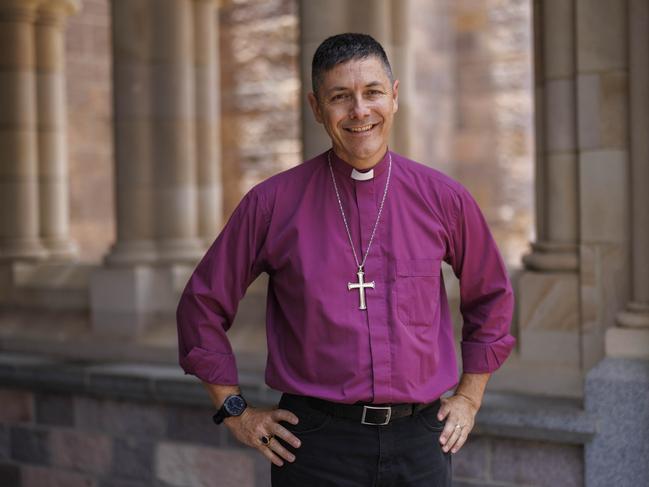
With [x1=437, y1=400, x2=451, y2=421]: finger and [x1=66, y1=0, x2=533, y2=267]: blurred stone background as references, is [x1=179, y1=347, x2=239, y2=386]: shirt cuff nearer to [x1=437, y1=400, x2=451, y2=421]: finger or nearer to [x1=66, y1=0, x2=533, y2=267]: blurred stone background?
[x1=437, y1=400, x2=451, y2=421]: finger

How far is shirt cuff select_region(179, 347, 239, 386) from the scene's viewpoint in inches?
77.7

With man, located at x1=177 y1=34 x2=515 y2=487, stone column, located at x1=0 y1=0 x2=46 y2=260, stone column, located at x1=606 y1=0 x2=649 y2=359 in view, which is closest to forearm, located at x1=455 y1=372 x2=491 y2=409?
man, located at x1=177 y1=34 x2=515 y2=487

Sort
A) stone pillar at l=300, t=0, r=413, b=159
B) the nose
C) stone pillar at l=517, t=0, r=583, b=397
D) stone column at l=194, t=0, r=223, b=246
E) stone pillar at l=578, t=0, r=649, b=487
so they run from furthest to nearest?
stone column at l=194, t=0, r=223, b=246 < stone pillar at l=300, t=0, r=413, b=159 < stone pillar at l=517, t=0, r=583, b=397 < stone pillar at l=578, t=0, r=649, b=487 < the nose

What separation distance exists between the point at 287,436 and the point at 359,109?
0.65 metres

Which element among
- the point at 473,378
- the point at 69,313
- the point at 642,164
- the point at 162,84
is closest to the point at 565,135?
the point at 642,164

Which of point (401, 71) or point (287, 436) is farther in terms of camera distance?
point (401, 71)

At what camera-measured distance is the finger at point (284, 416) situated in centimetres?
193

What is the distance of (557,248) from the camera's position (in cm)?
319

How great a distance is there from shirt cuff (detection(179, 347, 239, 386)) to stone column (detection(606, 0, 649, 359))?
1.41 metres

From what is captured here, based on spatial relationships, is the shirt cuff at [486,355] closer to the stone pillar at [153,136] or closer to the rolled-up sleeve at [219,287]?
the rolled-up sleeve at [219,287]

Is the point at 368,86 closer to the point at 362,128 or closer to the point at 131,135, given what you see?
the point at 362,128

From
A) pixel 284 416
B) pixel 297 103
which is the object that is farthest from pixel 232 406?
pixel 297 103

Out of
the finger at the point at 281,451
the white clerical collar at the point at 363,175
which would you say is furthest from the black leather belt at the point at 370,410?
the white clerical collar at the point at 363,175

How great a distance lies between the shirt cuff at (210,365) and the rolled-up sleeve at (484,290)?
1.63 ft
